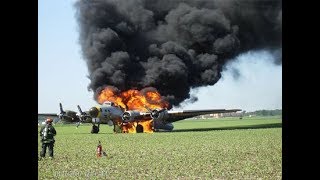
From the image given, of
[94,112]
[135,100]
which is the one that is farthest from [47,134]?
[135,100]

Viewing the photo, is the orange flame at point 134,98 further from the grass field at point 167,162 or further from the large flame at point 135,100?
the grass field at point 167,162

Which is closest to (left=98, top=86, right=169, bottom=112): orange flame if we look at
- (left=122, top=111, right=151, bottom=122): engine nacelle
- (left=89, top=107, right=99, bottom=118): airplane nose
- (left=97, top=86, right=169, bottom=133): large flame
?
(left=97, top=86, right=169, bottom=133): large flame

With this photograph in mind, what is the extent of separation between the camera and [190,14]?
27938 millimetres

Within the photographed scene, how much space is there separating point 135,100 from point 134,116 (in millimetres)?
2880

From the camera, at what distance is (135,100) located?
4016cm

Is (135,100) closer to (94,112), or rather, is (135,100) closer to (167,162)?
(94,112)

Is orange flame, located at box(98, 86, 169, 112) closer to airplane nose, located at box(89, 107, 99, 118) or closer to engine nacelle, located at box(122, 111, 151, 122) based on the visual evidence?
engine nacelle, located at box(122, 111, 151, 122)

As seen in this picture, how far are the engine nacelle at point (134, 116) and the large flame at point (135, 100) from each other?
11.6 inches

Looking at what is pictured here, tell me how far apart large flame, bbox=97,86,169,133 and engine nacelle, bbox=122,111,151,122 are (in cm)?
29

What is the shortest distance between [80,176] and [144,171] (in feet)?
6.02

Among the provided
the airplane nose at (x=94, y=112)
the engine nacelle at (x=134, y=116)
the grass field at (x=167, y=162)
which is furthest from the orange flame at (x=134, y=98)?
the grass field at (x=167, y=162)

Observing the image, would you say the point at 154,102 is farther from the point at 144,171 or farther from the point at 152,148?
the point at 144,171

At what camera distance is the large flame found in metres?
38.0

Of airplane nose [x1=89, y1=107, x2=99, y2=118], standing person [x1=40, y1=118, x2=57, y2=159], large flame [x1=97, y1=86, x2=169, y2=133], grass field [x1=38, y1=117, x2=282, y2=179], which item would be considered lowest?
grass field [x1=38, y1=117, x2=282, y2=179]
